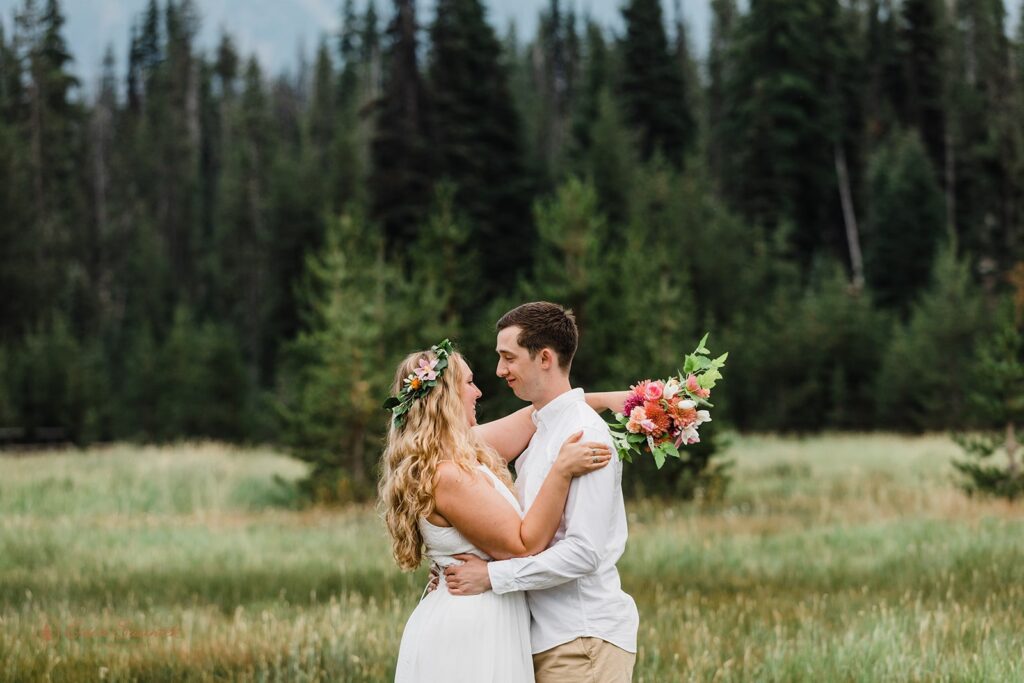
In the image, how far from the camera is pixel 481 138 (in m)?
40.8

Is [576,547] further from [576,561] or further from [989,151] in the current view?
[989,151]

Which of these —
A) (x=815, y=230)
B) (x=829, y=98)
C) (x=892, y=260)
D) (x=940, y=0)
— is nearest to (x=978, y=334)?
(x=892, y=260)

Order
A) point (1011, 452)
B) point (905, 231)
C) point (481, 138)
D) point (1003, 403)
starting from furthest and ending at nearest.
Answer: point (905, 231), point (481, 138), point (1011, 452), point (1003, 403)

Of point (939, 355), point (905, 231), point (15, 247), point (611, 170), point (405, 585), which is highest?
point (611, 170)

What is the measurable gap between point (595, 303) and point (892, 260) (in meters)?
27.2

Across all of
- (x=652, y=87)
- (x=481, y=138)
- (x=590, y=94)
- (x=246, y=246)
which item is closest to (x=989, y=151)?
(x=652, y=87)

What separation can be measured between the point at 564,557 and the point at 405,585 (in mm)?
6105

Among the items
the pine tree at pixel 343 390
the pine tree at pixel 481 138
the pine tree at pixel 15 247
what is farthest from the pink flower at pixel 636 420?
the pine tree at pixel 15 247

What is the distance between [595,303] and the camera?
20188 mm

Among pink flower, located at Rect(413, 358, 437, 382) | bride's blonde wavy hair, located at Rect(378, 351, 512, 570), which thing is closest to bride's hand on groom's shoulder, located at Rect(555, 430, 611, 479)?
bride's blonde wavy hair, located at Rect(378, 351, 512, 570)

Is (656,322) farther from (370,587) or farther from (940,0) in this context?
(940,0)

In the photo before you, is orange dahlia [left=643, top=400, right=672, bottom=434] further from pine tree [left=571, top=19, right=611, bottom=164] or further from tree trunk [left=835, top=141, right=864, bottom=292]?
tree trunk [left=835, top=141, right=864, bottom=292]

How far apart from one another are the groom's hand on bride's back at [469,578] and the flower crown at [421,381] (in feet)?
2.00

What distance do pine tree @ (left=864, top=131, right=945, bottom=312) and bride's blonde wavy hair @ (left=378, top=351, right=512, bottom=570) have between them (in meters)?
41.9
